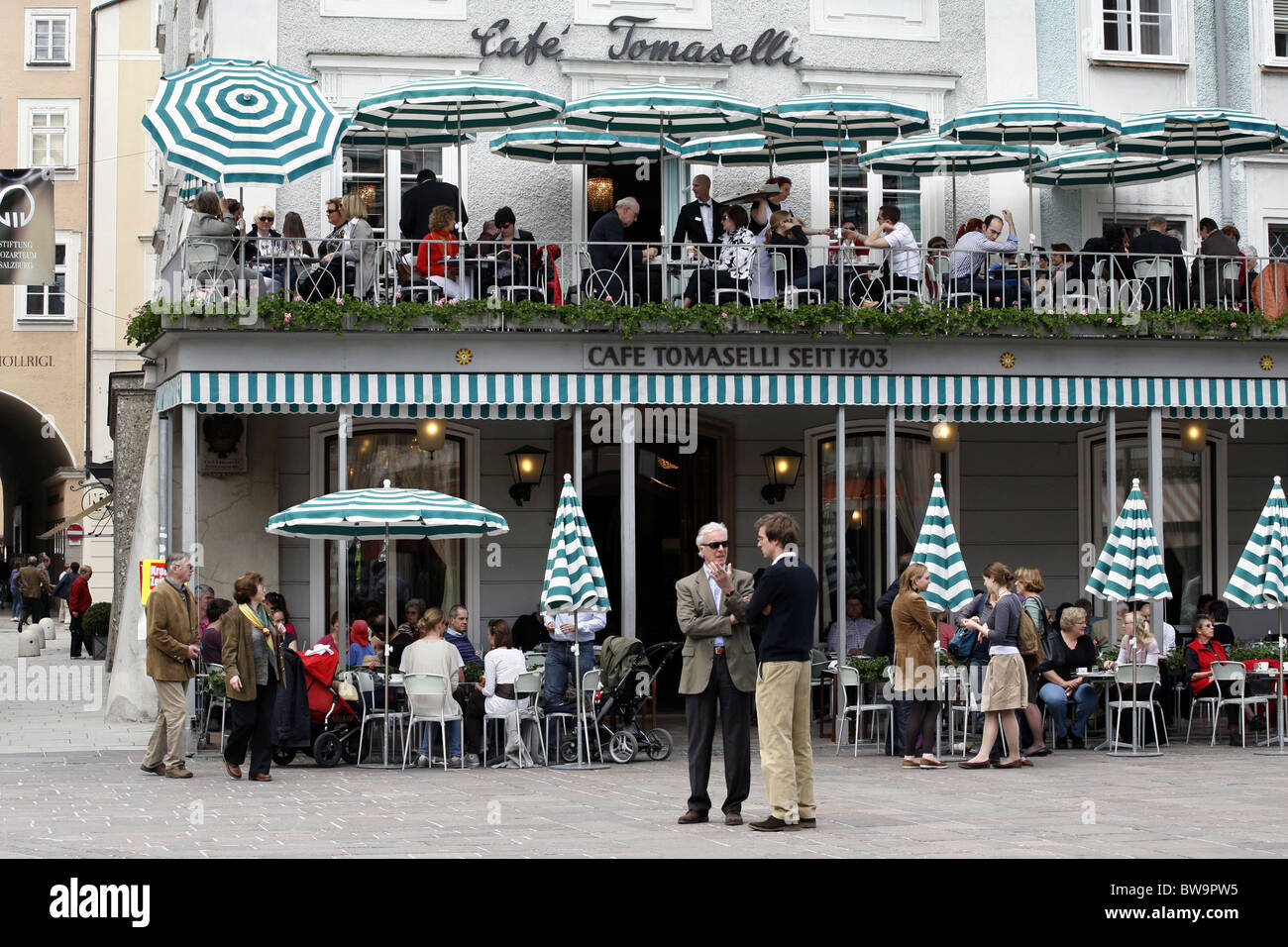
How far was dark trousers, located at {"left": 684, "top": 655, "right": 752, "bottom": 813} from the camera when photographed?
36.0ft

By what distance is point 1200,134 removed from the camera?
1964 centimetres

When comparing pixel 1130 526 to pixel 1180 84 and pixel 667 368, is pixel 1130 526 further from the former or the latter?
pixel 1180 84

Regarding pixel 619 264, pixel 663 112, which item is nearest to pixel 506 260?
pixel 619 264

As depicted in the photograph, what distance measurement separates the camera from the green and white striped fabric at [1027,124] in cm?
1830

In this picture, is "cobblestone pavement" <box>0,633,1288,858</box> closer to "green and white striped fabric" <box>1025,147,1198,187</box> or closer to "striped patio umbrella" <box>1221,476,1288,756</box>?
"striped patio umbrella" <box>1221,476,1288,756</box>

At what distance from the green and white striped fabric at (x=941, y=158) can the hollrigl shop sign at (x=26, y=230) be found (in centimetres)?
1110

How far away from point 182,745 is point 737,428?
845 centimetres

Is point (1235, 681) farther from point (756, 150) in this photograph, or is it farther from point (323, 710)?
point (323, 710)

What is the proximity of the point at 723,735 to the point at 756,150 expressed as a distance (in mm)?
9838

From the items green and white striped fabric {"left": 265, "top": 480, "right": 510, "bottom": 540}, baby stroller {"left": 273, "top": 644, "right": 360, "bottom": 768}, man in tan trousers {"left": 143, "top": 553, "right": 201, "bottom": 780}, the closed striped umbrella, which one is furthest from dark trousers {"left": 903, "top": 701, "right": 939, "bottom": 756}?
man in tan trousers {"left": 143, "top": 553, "right": 201, "bottom": 780}

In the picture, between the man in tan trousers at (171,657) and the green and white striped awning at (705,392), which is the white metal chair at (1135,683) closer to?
the green and white striped awning at (705,392)

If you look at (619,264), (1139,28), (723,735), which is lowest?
(723,735)

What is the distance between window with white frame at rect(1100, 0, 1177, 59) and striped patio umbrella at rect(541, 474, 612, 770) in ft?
34.2

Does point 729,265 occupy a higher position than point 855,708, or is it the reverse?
point 729,265
